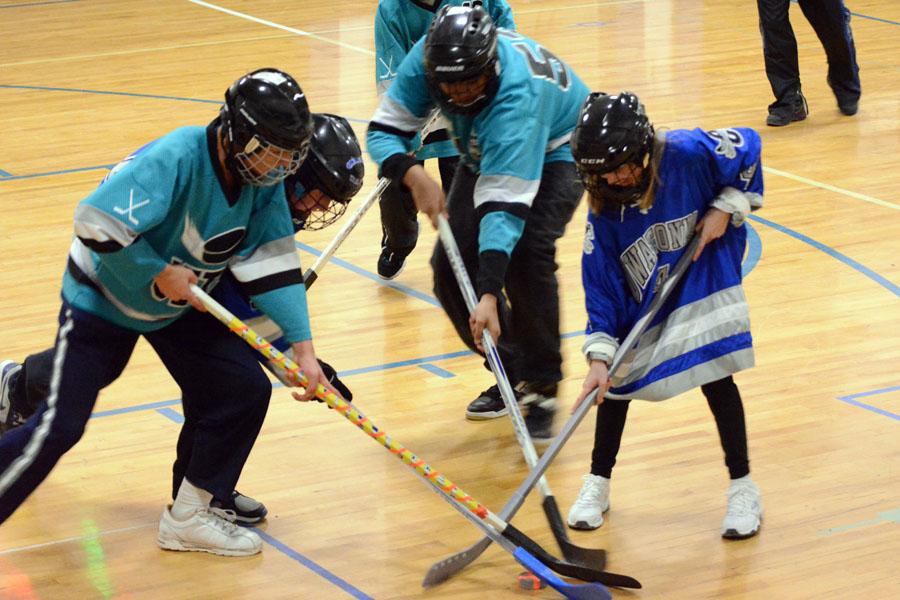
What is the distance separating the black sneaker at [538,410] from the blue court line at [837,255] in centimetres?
163

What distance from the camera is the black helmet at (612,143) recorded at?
3.04 metres

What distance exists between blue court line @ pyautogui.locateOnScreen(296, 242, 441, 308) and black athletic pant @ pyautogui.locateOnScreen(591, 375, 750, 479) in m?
1.62

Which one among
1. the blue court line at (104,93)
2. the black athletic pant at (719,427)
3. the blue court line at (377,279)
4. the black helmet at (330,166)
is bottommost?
the blue court line at (104,93)

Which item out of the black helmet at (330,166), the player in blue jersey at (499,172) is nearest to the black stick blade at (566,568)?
the player in blue jersey at (499,172)

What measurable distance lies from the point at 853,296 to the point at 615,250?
190 cm

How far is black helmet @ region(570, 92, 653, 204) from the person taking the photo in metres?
3.04

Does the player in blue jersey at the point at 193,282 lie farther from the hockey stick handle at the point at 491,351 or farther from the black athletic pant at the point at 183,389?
the hockey stick handle at the point at 491,351

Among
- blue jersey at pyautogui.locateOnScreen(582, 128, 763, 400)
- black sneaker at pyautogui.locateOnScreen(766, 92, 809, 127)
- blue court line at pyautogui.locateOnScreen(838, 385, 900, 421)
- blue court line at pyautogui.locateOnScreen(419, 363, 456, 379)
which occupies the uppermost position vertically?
blue jersey at pyautogui.locateOnScreen(582, 128, 763, 400)

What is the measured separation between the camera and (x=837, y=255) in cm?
527

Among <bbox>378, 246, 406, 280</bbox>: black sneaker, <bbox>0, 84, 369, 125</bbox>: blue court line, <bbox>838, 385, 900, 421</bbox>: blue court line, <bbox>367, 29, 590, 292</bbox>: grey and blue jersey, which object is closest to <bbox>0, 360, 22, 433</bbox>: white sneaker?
<bbox>367, 29, 590, 292</bbox>: grey and blue jersey

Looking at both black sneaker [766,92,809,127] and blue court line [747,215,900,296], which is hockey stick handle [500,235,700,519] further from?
black sneaker [766,92,809,127]

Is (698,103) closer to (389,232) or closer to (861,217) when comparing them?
(861,217)

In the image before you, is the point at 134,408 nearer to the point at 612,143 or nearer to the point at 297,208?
the point at 297,208

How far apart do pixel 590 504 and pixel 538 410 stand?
1.76 feet
